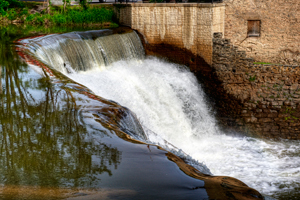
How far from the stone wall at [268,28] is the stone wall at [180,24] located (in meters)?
0.65

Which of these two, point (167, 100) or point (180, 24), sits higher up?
point (180, 24)

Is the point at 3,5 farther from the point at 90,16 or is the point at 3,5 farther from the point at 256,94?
the point at 256,94

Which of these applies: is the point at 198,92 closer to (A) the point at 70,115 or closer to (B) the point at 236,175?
(B) the point at 236,175

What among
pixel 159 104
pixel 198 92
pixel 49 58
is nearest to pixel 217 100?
pixel 198 92

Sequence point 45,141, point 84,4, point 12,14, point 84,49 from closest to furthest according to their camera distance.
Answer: point 45,141 < point 84,49 < point 12,14 < point 84,4

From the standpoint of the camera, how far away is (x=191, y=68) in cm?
1271

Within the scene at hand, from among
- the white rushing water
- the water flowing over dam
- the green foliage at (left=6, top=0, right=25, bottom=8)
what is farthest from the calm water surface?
the green foliage at (left=6, top=0, right=25, bottom=8)

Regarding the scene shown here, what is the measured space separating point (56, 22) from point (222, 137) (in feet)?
26.8

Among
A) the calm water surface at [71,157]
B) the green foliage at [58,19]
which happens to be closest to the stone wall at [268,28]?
the green foliage at [58,19]

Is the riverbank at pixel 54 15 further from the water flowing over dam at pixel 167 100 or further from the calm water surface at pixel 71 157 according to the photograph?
the calm water surface at pixel 71 157

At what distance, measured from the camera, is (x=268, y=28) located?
43.8 ft

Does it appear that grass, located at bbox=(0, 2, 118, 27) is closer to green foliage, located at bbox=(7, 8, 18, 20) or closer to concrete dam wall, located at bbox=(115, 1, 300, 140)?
green foliage, located at bbox=(7, 8, 18, 20)

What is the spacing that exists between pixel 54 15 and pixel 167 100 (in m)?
7.30

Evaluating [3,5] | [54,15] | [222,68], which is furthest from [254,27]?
[3,5]
